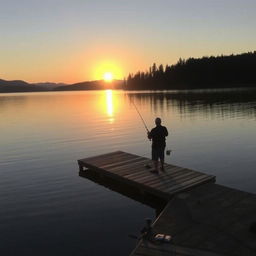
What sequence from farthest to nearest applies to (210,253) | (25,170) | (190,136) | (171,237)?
(190,136) < (25,170) < (171,237) < (210,253)

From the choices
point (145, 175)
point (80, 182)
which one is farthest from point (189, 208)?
point (80, 182)

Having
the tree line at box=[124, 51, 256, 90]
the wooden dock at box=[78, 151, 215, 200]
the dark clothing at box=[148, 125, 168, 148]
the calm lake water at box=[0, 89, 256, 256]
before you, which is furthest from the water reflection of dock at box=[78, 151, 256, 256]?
the tree line at box=[124, 51, 256, 90]

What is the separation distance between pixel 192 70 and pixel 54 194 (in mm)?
154722

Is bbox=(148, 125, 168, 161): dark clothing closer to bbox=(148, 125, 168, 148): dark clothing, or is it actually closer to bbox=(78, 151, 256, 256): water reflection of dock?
bbox=(148, 125, 168, 148): dark clothing

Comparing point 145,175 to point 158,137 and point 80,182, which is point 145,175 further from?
point 80,182

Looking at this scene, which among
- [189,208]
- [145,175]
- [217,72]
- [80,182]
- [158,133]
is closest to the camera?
[189,208]

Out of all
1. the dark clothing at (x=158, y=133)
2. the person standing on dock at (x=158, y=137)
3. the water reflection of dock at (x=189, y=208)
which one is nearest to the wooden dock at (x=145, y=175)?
the water reflection of dock at (x=189, y=208)

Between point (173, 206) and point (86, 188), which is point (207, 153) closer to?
point (86, 188)

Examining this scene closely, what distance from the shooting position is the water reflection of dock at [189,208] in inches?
342

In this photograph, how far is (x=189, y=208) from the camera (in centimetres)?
1142

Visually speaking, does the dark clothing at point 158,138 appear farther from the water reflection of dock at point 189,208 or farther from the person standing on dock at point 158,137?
the water reflection of dock at point 189,208

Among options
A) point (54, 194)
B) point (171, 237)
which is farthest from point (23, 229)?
point (171, 237)

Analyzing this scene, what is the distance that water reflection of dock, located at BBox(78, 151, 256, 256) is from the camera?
28.5 feet

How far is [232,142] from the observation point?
26.2m
